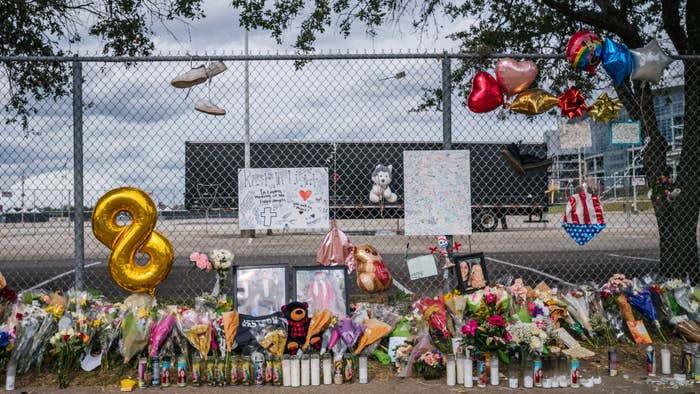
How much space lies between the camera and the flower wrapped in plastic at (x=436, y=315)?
14.0 feet

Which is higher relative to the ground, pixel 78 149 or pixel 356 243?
pixel 78 149

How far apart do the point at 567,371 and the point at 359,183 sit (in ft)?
42.8

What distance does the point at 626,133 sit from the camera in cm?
504

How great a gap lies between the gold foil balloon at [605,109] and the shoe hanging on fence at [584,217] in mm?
619

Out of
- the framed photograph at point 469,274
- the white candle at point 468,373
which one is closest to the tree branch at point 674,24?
the framed photograph at point 469,274

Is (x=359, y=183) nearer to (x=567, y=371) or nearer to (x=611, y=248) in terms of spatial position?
(x=611, y=248)

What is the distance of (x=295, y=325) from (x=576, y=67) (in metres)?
3.24

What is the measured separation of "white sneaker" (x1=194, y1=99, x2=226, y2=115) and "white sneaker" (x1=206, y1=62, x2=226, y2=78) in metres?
0.24

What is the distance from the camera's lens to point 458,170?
15.7 feet

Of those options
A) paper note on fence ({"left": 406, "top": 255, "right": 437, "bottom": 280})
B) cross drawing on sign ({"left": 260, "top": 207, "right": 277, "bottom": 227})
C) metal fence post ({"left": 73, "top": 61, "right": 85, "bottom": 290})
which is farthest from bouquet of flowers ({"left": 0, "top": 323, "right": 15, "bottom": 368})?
paper note on fence ({"left": 406, "top": 255, "right": 437, "bottom": 280})

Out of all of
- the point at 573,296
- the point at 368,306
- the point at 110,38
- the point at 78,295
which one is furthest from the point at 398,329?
the point at 110,38

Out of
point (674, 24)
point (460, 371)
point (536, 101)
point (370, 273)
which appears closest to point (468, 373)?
point (460, 371)

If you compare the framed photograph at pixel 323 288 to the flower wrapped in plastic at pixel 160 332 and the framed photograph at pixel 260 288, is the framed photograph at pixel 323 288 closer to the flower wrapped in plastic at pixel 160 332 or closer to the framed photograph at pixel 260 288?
the framed photograph at pixel 260 288

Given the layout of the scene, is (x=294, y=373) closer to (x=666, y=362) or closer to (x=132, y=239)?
(x=132, y=239)
